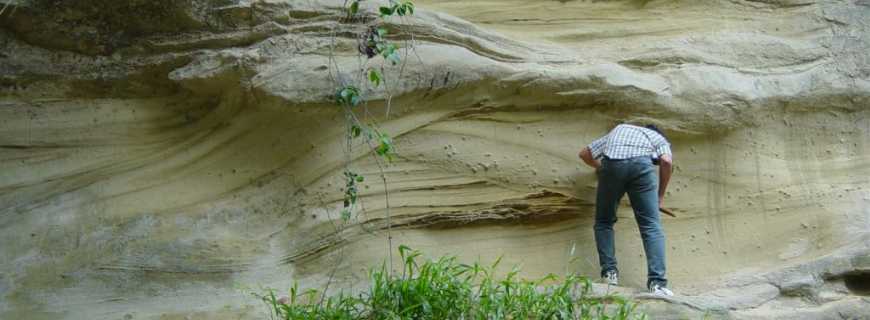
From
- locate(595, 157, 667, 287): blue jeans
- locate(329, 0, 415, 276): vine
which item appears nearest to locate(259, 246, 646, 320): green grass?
locate(595, 157, 667, 287): blue jeans

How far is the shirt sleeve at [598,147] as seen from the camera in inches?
274

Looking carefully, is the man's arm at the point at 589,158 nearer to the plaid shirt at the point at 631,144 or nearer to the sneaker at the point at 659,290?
the plaid shirt at the point at 631,144

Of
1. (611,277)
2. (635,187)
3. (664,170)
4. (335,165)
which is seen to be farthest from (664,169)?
(335,165)

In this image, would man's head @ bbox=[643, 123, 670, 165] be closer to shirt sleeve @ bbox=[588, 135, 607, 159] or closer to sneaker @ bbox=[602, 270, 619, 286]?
shirt sleeve @ bbox=[588, 135, 607, 159]

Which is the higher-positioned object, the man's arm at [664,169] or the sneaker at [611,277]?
the man's arm at [664,169]

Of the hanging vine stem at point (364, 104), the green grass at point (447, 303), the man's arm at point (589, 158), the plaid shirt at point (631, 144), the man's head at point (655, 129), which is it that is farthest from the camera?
the man's arm at point (589, 158)

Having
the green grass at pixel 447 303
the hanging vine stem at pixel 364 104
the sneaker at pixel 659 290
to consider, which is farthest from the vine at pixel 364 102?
the sneaker at pixel 659 290

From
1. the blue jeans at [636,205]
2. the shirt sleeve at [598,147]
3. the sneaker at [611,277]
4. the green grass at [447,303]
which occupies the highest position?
the shirt sleeve at [598,147]

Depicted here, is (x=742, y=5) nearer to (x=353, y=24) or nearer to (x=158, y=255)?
(x=353, y=24)

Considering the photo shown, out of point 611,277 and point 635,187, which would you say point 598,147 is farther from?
point 611,277

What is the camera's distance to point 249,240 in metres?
6.80

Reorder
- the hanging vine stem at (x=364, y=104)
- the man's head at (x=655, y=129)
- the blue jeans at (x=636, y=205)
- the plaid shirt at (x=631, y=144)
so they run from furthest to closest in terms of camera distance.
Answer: the man's head at (x=655, y=129)
the plaid shirt at (x=631, y=144)
the blue jeans at (x=636, y=205)
the hanging vine stem at (x=364, y=104)

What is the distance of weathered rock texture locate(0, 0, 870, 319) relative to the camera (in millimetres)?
6703

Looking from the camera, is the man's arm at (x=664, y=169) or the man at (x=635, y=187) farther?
the man's arm at (x=664, y=169)
